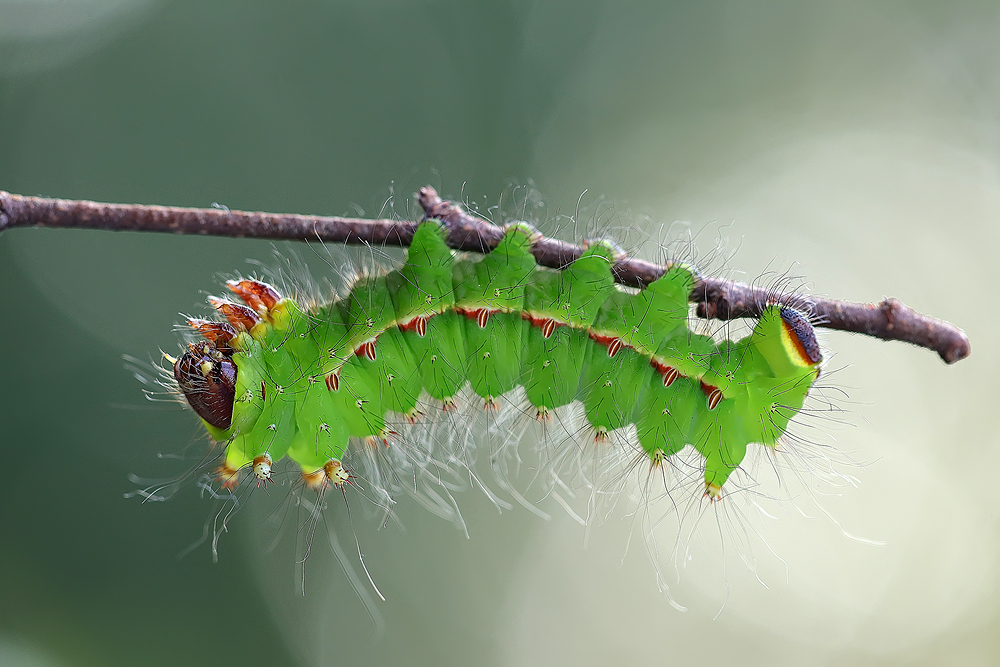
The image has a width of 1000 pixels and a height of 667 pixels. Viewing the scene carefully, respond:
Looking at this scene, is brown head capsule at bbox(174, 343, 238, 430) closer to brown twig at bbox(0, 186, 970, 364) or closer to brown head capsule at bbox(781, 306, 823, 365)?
brown twig at bbox(0, 186, 970, 364)

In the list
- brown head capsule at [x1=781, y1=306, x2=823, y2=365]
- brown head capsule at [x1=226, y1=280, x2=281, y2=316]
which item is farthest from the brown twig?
brown head capsule at [x1=226, y1=280, x2=281, y2=316]

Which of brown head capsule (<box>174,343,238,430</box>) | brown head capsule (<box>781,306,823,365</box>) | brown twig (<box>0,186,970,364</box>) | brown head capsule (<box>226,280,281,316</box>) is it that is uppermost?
brown twig (<box>0,186,970,364</box>)

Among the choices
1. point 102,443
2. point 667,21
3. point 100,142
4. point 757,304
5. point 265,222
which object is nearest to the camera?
point 265,222

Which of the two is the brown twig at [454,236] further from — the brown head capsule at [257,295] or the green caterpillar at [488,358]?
the brown head capsule at [257,295]

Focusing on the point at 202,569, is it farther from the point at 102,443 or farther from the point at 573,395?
the point at 573,395

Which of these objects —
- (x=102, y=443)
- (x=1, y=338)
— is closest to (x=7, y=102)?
(x=1, y=338)

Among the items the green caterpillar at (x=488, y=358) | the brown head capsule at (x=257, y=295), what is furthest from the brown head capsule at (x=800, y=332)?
the brown head capsule at (x=257, y=295)

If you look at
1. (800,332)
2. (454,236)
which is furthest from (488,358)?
(800,332)

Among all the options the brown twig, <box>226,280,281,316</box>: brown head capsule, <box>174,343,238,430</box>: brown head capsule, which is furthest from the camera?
<box>226,280,281,316</box>: brown head capsule
